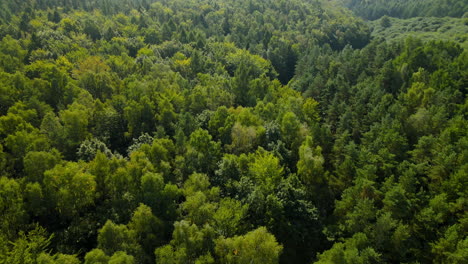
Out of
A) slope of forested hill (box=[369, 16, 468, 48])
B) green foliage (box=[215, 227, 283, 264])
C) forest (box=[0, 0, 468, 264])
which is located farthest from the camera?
slope of forested hill (box=[369, 16, 468, 48])

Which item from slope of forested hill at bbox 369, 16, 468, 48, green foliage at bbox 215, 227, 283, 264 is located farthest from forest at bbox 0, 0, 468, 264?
slope of forested hill at bbox 369, 16, 468, 48

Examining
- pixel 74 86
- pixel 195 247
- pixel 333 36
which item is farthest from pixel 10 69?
pixel 333 36

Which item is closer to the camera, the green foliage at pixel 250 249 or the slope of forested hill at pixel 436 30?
the green foliage at pixel 250 249

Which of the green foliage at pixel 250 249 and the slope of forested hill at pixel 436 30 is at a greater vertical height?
the slope of forested hill at pixel 436 30

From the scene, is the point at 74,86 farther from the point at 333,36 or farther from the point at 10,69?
the point at 333,36

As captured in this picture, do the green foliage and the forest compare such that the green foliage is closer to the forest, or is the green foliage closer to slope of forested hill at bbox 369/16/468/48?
the forest

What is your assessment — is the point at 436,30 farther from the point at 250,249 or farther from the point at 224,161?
the point at 250,249

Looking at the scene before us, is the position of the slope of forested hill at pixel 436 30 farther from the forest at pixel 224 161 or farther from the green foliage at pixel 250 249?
the green foliage at pixel 250 249

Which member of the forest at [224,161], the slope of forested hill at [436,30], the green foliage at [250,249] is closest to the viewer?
the green foliage at [250,249]

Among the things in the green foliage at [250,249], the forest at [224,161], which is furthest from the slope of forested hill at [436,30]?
the green foliage at [250,249]

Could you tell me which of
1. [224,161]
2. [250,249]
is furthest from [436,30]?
[250,249]
